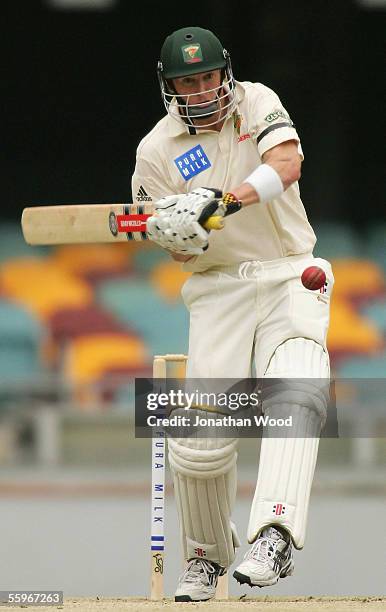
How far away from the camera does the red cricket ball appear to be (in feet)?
11.1

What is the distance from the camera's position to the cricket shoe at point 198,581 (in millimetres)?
3543

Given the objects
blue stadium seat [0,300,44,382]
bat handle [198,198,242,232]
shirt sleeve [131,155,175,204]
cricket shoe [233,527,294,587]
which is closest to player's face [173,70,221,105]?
shirt sleeve [131,155,175,204]

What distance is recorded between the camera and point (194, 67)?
131 inches

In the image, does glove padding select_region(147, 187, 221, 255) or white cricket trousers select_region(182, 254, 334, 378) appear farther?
white cricket trousers select_region(182, 254, 334, 378)

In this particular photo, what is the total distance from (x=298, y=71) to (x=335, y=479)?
3707 millimetres

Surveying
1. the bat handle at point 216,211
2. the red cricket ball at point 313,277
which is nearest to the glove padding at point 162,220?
the bat handle at point 216,211

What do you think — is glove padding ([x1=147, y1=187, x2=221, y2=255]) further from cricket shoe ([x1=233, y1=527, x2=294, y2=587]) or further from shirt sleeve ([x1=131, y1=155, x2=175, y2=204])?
cricket shoe ([x1=233, y1=527, x2=294, y2=587])

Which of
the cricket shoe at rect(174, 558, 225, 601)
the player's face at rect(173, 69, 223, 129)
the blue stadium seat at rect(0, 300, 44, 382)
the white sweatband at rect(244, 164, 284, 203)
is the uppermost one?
the player's face at rect(173, 69, 223, 129)

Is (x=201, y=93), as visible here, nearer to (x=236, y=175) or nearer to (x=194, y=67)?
→ (x=194, y=67)

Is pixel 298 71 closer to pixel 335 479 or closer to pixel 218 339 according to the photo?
pixel 335 479

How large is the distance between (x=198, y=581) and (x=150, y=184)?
1.08 metres

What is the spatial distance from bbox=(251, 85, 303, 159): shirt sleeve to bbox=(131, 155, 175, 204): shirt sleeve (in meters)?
0.30

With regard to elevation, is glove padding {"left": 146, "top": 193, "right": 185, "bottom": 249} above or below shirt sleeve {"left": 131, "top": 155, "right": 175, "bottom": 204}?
below

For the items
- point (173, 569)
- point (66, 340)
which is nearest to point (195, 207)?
point (173, 569)
